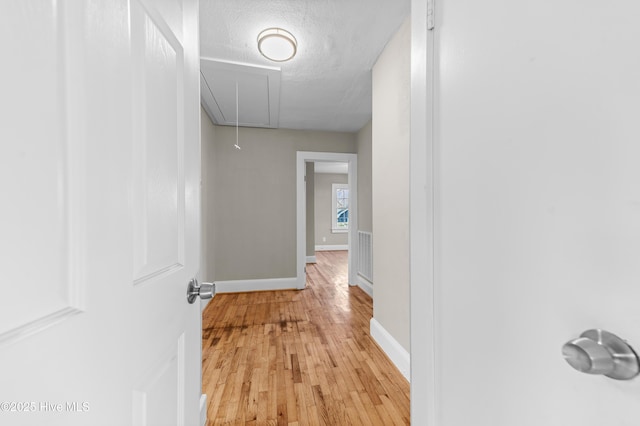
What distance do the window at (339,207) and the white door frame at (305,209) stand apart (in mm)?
3823

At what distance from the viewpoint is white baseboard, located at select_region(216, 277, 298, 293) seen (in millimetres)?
3383

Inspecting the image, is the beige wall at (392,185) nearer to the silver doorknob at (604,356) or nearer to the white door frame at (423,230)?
the white door frame at (423,230)

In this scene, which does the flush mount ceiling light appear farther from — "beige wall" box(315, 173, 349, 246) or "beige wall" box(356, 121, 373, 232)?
"beige wall" box(315, 173, 349, 246)

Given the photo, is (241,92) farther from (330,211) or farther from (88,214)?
(330,211)

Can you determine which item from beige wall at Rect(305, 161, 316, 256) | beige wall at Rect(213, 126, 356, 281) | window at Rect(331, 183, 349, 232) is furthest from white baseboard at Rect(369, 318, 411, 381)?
window at Rect(331, 183, 349, 232)

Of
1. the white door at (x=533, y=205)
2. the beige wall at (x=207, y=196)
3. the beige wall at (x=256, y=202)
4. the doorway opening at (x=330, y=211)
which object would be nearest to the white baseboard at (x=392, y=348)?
the white door at (x=533, y=205)

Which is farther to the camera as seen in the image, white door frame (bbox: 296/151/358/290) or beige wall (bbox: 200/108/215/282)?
white door frame (bbox: 296/151/358/290)

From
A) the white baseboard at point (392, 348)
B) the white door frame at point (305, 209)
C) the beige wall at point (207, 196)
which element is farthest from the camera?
the white door frame at point (305, 209)

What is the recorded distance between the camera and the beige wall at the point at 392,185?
167 centimetres

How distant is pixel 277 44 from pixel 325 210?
609 centimetres

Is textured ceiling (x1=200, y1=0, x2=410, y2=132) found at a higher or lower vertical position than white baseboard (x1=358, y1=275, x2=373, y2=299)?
higher

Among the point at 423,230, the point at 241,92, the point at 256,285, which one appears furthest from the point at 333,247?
the point at 423,230

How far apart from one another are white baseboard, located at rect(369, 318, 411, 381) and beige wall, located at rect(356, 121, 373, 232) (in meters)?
1.57

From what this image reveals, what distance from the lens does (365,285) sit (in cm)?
346
